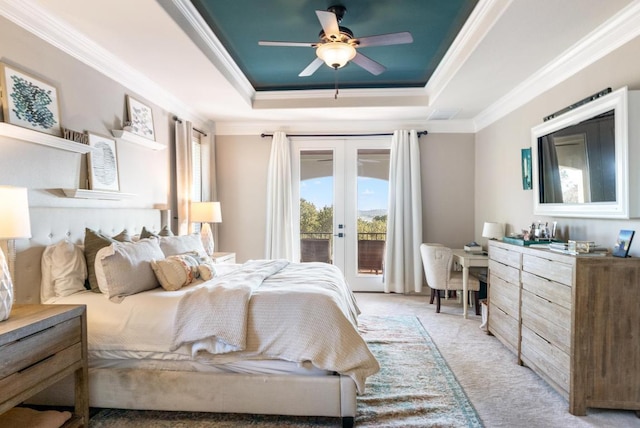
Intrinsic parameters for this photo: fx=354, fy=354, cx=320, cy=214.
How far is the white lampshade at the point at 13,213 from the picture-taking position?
5.63 ft

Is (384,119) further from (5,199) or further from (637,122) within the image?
(5,199)

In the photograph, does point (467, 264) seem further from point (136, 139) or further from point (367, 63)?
point (136, 139)

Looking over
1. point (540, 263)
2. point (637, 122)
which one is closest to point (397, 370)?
point (540, 263)

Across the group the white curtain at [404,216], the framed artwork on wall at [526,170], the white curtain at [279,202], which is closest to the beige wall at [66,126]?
the white curtain at [279,202]

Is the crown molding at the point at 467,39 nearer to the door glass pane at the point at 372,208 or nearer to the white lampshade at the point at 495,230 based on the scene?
the door glass pane at the point at 372,208

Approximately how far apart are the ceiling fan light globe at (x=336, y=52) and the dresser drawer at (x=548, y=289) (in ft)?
7.29

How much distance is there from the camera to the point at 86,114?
9.32 ft

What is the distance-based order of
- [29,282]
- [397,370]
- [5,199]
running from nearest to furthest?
1. [5,199]
2. [29,282]
3. [397,370]

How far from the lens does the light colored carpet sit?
7.07ft

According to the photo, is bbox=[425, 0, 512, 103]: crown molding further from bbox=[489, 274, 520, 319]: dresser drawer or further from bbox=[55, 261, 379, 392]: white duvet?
bbox=[55, 261, 379, 392]: white duvet

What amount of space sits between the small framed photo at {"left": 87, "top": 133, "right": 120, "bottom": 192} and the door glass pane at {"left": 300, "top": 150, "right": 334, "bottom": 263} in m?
2.82

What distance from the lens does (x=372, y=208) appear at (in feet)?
17.8

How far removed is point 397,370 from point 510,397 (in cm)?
79

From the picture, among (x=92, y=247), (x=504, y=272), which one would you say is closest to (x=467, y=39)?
(x=504, y=272)
